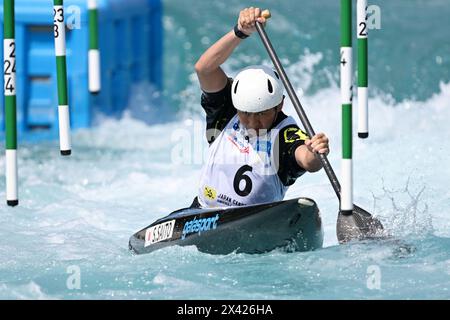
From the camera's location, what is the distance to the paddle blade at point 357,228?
6105mm

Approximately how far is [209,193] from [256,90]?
2.24 ft

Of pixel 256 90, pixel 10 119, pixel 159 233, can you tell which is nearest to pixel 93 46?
pixel 10 119

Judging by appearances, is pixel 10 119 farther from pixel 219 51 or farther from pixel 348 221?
pixel 348 221

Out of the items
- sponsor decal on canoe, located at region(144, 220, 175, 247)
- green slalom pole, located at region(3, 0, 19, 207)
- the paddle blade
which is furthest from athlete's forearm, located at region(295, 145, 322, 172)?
green slalom pole, located at region(3, 0, 19, 207)

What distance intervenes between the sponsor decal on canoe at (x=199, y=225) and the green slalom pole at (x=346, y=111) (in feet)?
2.47

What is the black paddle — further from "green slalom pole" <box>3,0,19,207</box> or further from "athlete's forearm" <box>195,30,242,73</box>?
"green slalom pole" <box>3,0,19,207</box>

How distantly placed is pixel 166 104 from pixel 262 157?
Answer: 269 inches

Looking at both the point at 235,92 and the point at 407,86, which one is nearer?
the point at 235,92

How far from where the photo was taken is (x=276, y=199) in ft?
19.9

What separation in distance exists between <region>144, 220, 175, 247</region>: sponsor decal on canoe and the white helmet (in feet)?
2.61

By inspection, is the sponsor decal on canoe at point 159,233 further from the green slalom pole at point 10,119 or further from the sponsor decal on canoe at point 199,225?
the green slalom pole at point 10,119

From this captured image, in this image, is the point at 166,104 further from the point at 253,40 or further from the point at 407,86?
the point at 407,86
